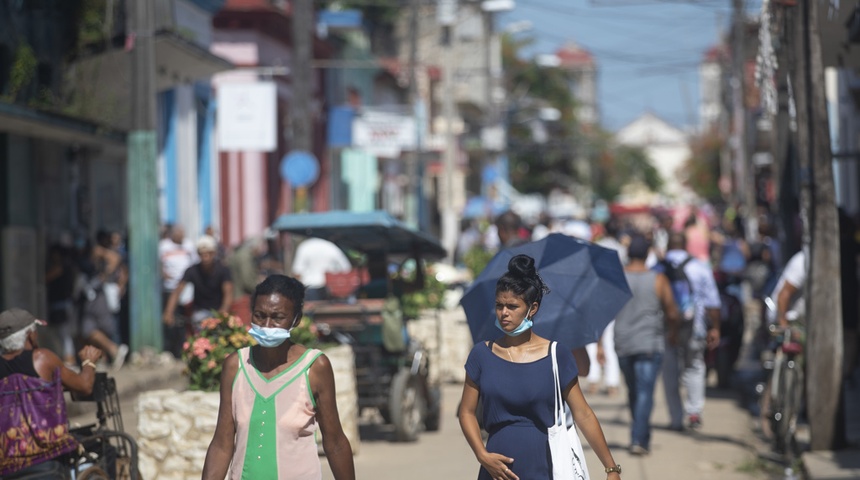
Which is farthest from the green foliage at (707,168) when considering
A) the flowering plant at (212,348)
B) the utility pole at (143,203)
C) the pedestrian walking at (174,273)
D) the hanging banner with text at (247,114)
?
the flowering plant at (212,348)

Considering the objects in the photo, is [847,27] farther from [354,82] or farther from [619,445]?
[354,82]

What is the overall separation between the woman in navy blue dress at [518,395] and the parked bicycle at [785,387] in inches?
203

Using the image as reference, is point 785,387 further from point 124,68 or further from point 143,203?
point 124,68

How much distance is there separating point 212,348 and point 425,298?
560 cm

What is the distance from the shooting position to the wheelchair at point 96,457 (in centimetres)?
677

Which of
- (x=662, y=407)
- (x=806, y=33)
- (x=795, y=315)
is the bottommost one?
(x=662, y=407)

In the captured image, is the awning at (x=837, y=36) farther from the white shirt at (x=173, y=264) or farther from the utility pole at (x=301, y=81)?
the white shirt at (x=173, y=264)

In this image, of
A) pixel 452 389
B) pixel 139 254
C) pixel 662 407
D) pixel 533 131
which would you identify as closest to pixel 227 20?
pixel 139 254

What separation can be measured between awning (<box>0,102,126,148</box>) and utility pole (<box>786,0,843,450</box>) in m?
7.56

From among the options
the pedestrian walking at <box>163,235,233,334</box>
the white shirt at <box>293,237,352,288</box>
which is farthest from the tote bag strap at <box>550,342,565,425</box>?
the white shirt at <box>293,237,352,288</box>

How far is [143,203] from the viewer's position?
1673 centimetres

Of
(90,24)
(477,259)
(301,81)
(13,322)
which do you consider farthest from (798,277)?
(90,24)

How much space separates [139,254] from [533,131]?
216 feet

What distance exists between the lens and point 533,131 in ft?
268
